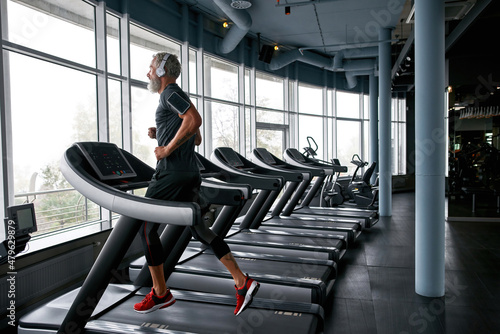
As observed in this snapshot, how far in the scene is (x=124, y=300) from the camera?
9.03 ft

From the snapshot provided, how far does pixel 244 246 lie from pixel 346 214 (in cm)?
277

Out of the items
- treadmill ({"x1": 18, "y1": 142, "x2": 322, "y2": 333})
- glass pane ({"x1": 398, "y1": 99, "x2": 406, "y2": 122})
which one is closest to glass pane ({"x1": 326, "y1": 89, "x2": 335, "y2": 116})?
glass pane ({"x1": 398, "y1": 99, "x2": 406, "y2": 122})

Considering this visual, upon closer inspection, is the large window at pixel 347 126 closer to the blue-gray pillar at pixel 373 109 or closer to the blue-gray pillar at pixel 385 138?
the blue-gray pillar at pixel 373 109

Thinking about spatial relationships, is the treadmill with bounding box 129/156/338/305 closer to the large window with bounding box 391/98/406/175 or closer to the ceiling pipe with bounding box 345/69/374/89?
the ceiling pipe with bounding box 345/69/374/89

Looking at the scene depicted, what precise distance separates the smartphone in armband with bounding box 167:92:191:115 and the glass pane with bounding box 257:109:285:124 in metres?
6.23

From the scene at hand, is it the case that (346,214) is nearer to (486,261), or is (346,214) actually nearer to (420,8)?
(486,261)

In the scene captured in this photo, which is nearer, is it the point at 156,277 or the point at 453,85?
the point at 156,277

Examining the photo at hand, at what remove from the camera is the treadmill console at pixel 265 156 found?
5.27 metres

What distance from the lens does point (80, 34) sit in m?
4.53

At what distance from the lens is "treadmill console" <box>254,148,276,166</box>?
5267 mm

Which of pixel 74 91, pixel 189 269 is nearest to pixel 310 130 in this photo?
pixel 74 91

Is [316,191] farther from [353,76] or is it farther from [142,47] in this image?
[353,76]

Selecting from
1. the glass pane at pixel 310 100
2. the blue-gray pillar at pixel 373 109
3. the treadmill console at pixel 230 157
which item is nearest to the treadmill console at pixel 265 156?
the treadmill console at pixel 230 157

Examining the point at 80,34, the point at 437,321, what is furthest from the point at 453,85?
the point at 80,34
